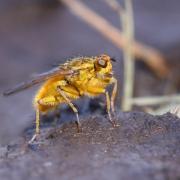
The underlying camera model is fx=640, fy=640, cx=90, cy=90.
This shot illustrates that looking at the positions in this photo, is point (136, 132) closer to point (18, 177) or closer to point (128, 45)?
point (18, 177)

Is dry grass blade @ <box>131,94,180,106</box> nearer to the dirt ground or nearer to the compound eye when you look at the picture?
the dirt ground

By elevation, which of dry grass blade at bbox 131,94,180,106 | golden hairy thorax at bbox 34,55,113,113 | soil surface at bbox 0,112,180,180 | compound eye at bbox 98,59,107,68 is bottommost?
soil surface at bbox 0,112,180,180

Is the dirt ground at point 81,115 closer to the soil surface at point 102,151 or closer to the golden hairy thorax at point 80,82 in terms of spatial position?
the soil surface at point 102,151

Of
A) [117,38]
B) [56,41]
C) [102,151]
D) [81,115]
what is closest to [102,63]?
[81,115]

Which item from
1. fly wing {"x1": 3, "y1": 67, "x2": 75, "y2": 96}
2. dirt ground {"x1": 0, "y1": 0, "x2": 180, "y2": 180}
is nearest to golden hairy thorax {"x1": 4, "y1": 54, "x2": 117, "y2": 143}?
fly wing {"x1": 3, "y1": 67, "x2": 75, "y2": 96}

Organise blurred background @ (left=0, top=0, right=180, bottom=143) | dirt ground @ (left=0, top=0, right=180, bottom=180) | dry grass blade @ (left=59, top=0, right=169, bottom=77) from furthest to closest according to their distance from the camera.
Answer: dry grass blade @ (left=59, top=0, right=169, bottom=77)
blurred background @ (left=0, top=0, right=180, bottom=143)
dirt ground @ (left=0, top=0, right=180, bottom=180)

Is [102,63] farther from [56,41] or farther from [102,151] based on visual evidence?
[56,41]
